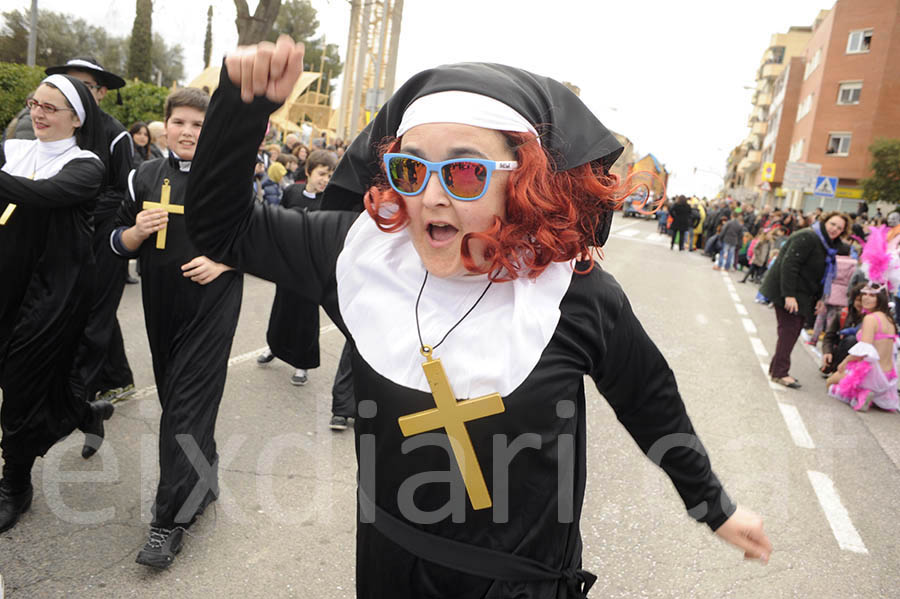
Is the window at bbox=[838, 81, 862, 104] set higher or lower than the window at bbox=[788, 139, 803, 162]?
higher

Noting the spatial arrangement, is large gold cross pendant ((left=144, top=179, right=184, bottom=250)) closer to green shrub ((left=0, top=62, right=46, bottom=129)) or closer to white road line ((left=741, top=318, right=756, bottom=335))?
white road line ((left=741, top=318, right=756, bottom=335))

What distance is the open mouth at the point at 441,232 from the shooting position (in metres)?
1.50

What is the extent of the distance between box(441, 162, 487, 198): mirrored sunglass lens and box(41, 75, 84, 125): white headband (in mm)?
2746

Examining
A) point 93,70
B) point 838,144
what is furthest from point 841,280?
point 838,144

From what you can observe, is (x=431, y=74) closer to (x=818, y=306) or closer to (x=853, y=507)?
(x=853, y=507)

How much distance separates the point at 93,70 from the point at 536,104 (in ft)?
13.6

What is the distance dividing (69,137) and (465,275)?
282 cm

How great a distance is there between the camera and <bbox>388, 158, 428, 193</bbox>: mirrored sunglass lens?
1484mm

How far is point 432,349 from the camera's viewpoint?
1511 millimetres

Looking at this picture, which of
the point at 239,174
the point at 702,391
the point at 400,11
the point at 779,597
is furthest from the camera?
the point at 400,11

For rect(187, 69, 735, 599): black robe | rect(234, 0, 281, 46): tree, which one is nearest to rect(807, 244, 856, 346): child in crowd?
rect(187, 69, 735, 599): black robe

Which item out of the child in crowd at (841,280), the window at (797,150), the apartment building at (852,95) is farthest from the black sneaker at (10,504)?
the window at (797,150)

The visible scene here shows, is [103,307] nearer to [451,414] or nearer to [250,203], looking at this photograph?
[250,203]

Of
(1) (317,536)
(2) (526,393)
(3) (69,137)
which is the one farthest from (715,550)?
(3) (69,137)
